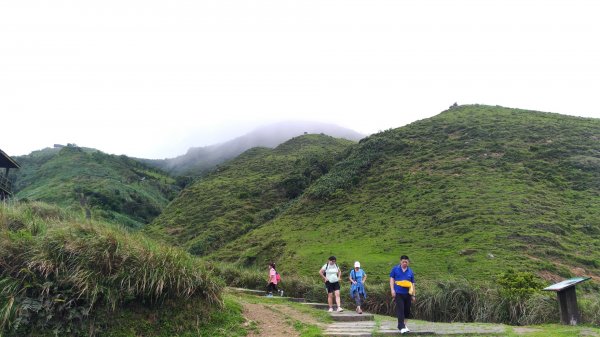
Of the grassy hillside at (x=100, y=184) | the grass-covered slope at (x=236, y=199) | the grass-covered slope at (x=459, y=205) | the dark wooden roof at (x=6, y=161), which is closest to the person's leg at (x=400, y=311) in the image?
the grass-covered slope at (x=459, y=205)

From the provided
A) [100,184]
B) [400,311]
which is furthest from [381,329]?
[100,184]

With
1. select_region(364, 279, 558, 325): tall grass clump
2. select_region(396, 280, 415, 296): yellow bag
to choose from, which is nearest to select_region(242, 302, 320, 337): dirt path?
select_region(396, 280, 415, 296): yellow bag

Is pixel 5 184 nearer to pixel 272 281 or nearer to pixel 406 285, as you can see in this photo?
pixel 272 281

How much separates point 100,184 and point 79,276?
209ft

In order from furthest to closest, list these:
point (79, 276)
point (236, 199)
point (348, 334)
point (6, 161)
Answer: point (236, 199) → point (6, 161) → point (348, 334) → point (79, 276)

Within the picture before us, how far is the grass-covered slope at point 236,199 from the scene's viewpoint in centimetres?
4469

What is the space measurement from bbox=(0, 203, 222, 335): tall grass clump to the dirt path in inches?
39.9

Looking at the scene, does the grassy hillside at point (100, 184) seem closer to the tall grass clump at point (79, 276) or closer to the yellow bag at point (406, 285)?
the tall grass clump at point (79, 276)

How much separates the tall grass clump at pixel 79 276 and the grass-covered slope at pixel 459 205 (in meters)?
14.5

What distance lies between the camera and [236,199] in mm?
53031

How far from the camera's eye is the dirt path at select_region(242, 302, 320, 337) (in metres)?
8.89

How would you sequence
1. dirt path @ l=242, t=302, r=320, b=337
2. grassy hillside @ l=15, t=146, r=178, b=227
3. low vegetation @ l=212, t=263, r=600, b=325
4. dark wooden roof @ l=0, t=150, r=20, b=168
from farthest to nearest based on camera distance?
grassy hillside @ l=15, t=146, r=178, b=227, dark wooden roof @ l=0, t=150, r=20, b=168, low vegetation @ l=212, t=263, r=600, b=325, dirt path @ l=242, t=302, r=320, b=337

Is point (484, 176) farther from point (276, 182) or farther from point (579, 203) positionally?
point (276, 182)

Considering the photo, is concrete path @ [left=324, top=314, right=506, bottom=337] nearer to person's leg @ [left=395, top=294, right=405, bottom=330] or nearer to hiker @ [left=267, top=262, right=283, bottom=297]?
person's leg @ [left=395, top=294, right=405, bottom=330]
